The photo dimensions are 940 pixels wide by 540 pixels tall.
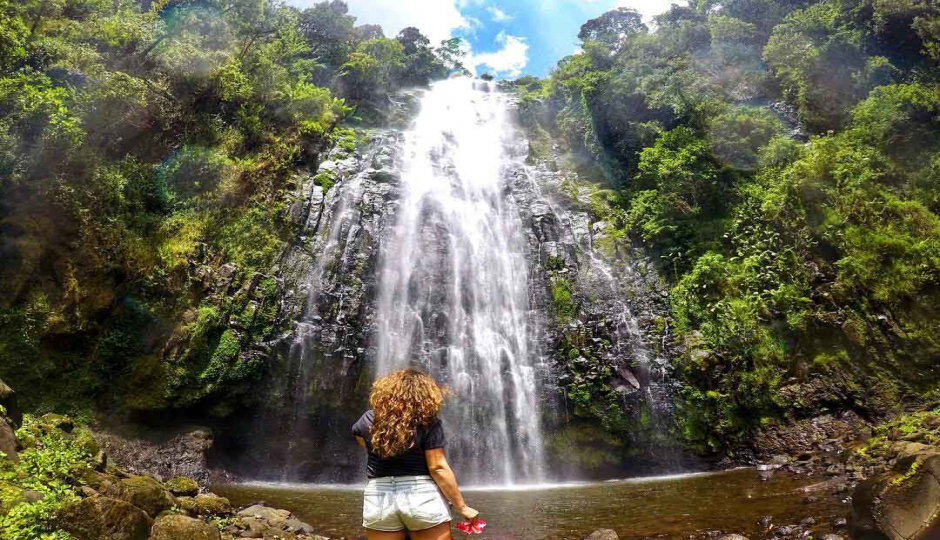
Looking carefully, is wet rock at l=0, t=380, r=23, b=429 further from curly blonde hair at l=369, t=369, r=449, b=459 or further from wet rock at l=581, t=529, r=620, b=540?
wet rock at l=581, t=529, r=620, b=540

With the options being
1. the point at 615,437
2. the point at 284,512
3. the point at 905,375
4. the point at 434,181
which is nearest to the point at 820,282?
the point at 905,375

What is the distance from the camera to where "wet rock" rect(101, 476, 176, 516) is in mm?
5535

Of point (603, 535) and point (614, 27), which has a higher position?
point (614, 27)

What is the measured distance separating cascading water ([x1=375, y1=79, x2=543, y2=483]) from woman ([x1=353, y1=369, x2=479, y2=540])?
34.9 ft

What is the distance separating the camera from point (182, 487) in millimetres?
7871

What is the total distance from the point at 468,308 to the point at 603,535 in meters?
9.14

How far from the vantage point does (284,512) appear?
8.47 m

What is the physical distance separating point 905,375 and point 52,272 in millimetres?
21181

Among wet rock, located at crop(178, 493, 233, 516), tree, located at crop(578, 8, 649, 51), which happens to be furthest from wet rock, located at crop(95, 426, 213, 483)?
tree, located at crop(578, 8, 649, 51)

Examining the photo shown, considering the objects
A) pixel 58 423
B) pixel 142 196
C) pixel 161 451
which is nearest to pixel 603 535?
pixel 58 423

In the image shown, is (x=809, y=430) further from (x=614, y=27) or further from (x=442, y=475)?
(x=614, y=27)

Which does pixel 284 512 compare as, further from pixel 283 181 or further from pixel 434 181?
pixel 434 181

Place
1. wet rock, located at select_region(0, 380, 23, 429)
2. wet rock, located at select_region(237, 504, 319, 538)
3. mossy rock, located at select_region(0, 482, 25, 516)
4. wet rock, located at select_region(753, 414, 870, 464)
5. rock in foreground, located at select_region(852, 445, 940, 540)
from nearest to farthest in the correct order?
mossy rock, located at select_region(0, 482, 25, 516) < rock in foreground, located at select_region(852, 445, 940, 540) < wet rock, located at select_region(0, 380, 23, 429) < wet rock, located at select_region(237, 504, 319, 538) < wet rock, located at select_region(753, 414, 870, 464)

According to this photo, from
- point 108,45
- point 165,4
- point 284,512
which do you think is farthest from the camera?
point 165,4
